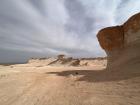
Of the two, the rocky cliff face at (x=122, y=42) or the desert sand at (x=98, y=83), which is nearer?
the desert sand at (x=98, y=83)

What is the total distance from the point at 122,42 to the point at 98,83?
41.2 ft

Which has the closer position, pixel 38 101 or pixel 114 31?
Answer: pixel 38 101

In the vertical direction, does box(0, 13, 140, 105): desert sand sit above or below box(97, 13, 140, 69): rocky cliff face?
below

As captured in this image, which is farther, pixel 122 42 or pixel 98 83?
pixel 122 42

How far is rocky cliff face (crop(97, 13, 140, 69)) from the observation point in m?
16.7

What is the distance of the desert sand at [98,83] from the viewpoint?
7789mm

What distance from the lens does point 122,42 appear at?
2195 cm

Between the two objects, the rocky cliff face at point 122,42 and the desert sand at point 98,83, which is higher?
the rocky cliff face at point 122,42

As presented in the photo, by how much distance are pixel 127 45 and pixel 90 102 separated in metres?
14.5

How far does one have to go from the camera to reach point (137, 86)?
27.8ft

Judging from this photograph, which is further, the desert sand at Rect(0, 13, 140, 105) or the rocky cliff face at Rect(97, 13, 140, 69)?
the rocky cliff face at Rect(97, 13, 140, 69)

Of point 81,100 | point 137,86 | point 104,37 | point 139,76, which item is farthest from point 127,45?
point 81,100

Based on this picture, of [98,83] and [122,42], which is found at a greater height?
[122,42]

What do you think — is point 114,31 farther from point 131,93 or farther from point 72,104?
point 72,104
